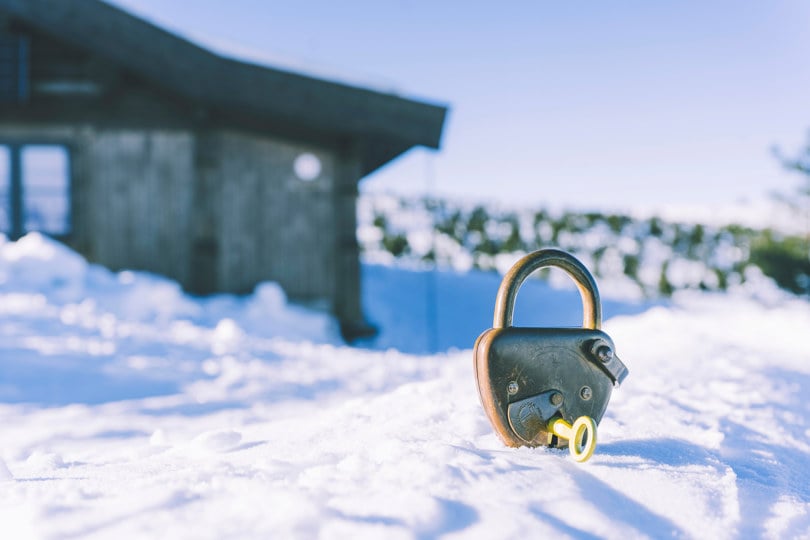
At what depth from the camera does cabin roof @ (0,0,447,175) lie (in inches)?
300

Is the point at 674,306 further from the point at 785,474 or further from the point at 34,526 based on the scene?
the point at 34,526

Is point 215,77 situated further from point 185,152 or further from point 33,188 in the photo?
point 33,188

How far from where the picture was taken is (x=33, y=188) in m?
8.29

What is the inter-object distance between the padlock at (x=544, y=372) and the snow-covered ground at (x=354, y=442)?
9cm

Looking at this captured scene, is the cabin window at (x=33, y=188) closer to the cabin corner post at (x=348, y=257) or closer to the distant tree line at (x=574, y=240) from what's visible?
the cabin corner post at (x=348, y=257)

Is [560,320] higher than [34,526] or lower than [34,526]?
lower

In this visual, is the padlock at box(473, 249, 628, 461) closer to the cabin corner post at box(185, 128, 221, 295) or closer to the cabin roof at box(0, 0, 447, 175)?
the cabin roof at box(0, 0, 447, 175)

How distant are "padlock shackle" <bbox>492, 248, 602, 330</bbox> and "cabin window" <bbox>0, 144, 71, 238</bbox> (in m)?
8.06

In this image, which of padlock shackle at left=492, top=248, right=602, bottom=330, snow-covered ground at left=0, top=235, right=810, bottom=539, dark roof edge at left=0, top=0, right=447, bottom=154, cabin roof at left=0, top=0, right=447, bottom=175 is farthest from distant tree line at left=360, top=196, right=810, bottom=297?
padlock shackle at left=492, top=248, right=602, bottom=330

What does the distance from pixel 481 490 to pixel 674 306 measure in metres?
11.1

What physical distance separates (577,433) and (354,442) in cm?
75

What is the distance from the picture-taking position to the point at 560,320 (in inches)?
Answer: 409

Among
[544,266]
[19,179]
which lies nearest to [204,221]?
[19,179]

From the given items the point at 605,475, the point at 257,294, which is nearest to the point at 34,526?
the point at 605,475
